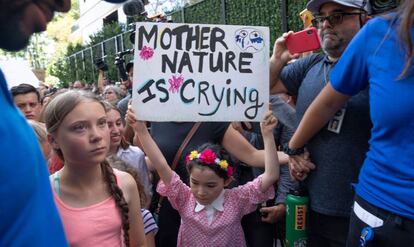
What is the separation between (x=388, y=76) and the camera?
1494mm

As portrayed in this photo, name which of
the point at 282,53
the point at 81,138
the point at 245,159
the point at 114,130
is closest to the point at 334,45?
the point at 282,53

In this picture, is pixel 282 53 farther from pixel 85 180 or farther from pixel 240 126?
pixel 85 180

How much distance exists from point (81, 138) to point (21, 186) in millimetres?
934

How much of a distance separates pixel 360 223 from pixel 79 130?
1.11m

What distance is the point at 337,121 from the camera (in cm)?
195

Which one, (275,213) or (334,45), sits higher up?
(334,45)

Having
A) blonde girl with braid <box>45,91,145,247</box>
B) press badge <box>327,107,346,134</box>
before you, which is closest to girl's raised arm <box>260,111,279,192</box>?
press badge <box>327,107,346,134</box>

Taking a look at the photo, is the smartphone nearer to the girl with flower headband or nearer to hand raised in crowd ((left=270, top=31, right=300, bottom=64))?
hand raised in crowd ((left=270, top=31, right=300, bottom=64))

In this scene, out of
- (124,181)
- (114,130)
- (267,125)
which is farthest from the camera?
(114,130)

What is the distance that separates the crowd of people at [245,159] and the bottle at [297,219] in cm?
4

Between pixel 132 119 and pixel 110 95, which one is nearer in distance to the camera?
pixel 132 119

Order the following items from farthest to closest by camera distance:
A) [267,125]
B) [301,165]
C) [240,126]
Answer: [240,126] → [267,125] → [301,165]

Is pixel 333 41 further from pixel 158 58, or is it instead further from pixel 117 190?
pixel 117 190

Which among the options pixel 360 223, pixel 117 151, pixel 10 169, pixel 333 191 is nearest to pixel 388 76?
pixel 360 223
